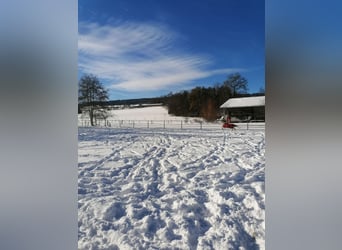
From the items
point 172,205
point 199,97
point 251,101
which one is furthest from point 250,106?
point 172,205

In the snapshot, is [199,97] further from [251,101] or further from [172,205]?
[172,205]

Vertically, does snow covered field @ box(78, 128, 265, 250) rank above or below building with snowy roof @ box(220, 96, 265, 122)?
below

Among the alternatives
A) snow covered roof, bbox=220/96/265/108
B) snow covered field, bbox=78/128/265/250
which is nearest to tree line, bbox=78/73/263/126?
snow covered roof, bbox=220/96/265/108

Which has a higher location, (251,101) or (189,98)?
(189,98)

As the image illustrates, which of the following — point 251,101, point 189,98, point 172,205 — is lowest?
point 172,205

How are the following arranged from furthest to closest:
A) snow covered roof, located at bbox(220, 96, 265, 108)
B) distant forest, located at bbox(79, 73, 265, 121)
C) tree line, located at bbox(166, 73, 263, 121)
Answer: tree line, located at bbox(166, 73, 263, 121)
distant forest, located at bbox(79, 73, 265, 121)
snow covered roof, located at bbox(220, 96, 265, 108)

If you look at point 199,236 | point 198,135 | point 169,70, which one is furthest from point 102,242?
point 198,135

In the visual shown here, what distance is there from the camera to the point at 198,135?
6.24m

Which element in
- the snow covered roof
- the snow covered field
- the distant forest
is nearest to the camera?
the snow covered roof

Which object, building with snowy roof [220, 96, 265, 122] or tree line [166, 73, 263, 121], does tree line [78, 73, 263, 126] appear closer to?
tree line [166, 73, 263, 121]

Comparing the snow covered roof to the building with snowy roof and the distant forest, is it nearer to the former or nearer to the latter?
the building with snowy roof

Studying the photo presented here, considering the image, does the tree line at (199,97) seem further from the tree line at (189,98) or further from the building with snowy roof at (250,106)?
the building with snowy roof at (250,106)

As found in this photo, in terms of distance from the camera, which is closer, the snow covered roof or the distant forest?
the snow covered roof
